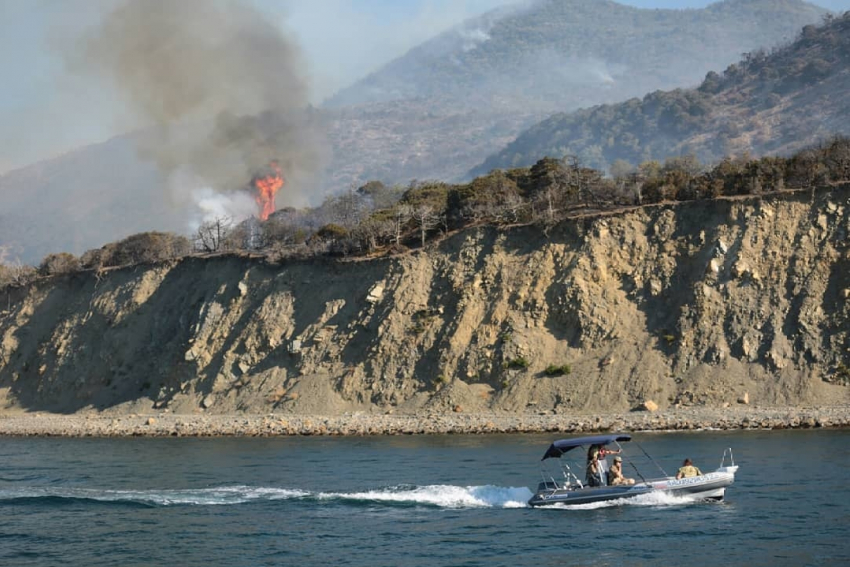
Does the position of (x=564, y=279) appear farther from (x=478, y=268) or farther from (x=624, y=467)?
(x=624, y=467)

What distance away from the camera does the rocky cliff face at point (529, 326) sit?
61344 millimetres

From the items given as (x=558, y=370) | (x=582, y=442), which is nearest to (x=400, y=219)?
(x=558, y=370)

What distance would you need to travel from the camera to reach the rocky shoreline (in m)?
53.8

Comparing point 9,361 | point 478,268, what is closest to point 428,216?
point 478,268

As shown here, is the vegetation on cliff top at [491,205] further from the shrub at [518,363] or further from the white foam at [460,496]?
the white foam at [460,496]

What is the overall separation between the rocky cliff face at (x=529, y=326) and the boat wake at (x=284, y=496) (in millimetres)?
25207

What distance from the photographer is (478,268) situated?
Answer: 73125mm

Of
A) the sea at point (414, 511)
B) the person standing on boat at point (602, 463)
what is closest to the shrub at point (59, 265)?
the sea at point (414, 511)

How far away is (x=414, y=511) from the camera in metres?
35.1

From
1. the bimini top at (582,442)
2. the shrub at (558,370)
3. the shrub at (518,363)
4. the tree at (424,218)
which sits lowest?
the bimini top at (582,442)

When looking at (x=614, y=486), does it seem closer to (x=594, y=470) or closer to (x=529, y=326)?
(x=594, y=470)

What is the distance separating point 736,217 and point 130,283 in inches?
2023

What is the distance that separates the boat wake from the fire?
81.9m

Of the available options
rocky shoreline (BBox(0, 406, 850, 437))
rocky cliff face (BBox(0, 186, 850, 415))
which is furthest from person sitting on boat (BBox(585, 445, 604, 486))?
rocky cliff face (BBox(0, 186, 850, 415))
